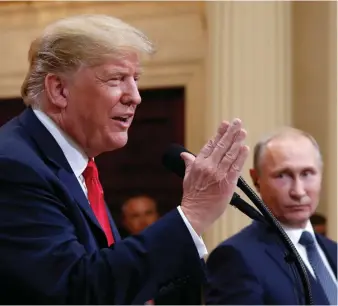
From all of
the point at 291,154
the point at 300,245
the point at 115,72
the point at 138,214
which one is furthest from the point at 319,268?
the point at 138,214

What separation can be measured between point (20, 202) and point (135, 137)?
3582 mm

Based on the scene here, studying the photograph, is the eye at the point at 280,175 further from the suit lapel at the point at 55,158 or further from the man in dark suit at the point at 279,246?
the suit lapel at the point at 55,158

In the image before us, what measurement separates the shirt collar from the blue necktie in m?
0.89

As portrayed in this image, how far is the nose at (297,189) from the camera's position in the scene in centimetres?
221

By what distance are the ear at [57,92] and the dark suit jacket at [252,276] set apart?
0.74m

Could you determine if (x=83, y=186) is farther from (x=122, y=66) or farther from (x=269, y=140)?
(x=269, y=140)

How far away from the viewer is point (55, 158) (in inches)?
55.8

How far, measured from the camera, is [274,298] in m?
1.94

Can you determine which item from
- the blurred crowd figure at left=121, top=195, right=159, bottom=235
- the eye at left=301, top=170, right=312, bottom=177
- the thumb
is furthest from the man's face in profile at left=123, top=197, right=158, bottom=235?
the thumb

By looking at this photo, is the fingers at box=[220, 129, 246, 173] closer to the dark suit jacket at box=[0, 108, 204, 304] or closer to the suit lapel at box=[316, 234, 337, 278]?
the dark suit jacket at box=[0, 108, 204, 304]

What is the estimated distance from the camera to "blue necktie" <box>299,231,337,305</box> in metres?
2.07

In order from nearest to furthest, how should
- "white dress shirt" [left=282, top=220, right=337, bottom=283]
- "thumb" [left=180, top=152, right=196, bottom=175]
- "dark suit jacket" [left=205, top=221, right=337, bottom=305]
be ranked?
"thumb" [left=180, top=152, right=196, bottom=175]
"dark suit jacket" [left=205, top=221, right=337, bottom=305]
"white dress shirt" [left=282, top=220, right=337, bottom=283]

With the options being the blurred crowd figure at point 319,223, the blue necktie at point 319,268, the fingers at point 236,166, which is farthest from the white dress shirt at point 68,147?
the blurred crowd figure at point 319,223

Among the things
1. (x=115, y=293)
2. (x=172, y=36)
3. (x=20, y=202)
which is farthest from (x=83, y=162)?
(x=172, y=36)
